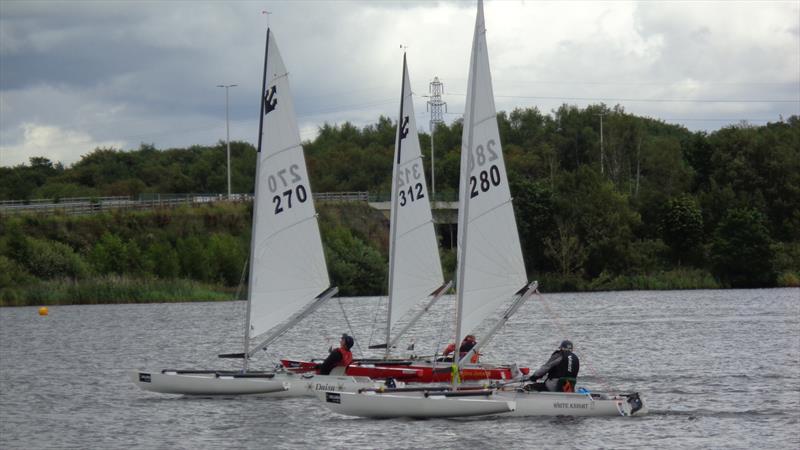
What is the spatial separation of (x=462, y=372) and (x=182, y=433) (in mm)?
8075

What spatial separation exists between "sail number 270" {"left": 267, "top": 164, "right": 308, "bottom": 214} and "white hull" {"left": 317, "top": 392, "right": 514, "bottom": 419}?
5.08m

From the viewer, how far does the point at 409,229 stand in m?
37.6

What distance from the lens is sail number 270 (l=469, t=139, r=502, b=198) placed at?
27.9 meters

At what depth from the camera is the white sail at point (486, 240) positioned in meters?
27.9

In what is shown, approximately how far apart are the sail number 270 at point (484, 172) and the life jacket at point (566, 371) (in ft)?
13.8

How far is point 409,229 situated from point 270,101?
8.29m

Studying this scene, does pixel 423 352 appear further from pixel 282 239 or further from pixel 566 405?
pixel 566 405

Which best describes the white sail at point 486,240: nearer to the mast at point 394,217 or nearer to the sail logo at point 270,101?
the sail logo at point 270,101

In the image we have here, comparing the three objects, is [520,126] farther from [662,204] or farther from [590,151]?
[662,204]

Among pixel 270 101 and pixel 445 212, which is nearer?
pixel 270 101

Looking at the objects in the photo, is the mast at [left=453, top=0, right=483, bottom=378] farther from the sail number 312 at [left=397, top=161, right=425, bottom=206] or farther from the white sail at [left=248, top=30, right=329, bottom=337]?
the sail number 312 at [left=397, top=161, right=425, bottom=206]

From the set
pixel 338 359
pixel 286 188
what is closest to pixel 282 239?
pixel 286 188

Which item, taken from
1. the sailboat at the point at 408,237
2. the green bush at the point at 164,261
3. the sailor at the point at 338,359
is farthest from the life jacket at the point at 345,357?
the green bush at the point at 164,261

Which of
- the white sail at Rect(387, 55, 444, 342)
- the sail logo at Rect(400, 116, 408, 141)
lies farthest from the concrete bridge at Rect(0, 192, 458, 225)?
the sail logo at Rect(400, 116, 408, 141)
